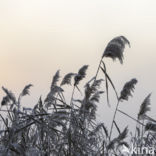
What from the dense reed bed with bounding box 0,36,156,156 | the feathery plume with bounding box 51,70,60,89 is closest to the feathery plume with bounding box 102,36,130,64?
the dense reed bed with bounding box 0,36,156,156

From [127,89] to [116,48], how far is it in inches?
60.5

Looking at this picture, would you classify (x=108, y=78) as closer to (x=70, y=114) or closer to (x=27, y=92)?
(x=70, y=114)

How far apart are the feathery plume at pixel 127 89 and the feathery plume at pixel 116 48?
1.42 meters

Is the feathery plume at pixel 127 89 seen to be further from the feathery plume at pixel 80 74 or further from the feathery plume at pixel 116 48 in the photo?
the feathery plume at pixel 116 48

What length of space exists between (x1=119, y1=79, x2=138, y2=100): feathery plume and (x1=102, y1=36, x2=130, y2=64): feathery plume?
1.42 metres

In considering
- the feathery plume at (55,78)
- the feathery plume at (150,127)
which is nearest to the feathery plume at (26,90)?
the feathery plume at (55,78)

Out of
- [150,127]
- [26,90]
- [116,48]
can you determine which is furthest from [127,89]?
[26,90]

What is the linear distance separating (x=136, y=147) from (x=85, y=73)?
1666mm

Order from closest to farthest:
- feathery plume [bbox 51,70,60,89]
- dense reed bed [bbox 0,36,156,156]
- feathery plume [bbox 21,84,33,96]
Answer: dense reed bed [bbox 0,36,156,156]
feathery plume [bbox 51,70,60,89]
feathery plume [bbox 21,84,33,96]

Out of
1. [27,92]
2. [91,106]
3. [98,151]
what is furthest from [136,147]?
[27,92]

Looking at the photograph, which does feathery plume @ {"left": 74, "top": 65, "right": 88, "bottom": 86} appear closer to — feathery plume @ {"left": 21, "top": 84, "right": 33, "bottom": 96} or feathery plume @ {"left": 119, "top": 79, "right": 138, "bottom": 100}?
feathery plume @ {"left": 119, "top": 79, "right": 138, "bottom": 100}

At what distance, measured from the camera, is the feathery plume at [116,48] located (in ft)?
14.0

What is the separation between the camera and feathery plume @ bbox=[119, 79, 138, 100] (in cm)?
572

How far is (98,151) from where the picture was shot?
16.2ft
